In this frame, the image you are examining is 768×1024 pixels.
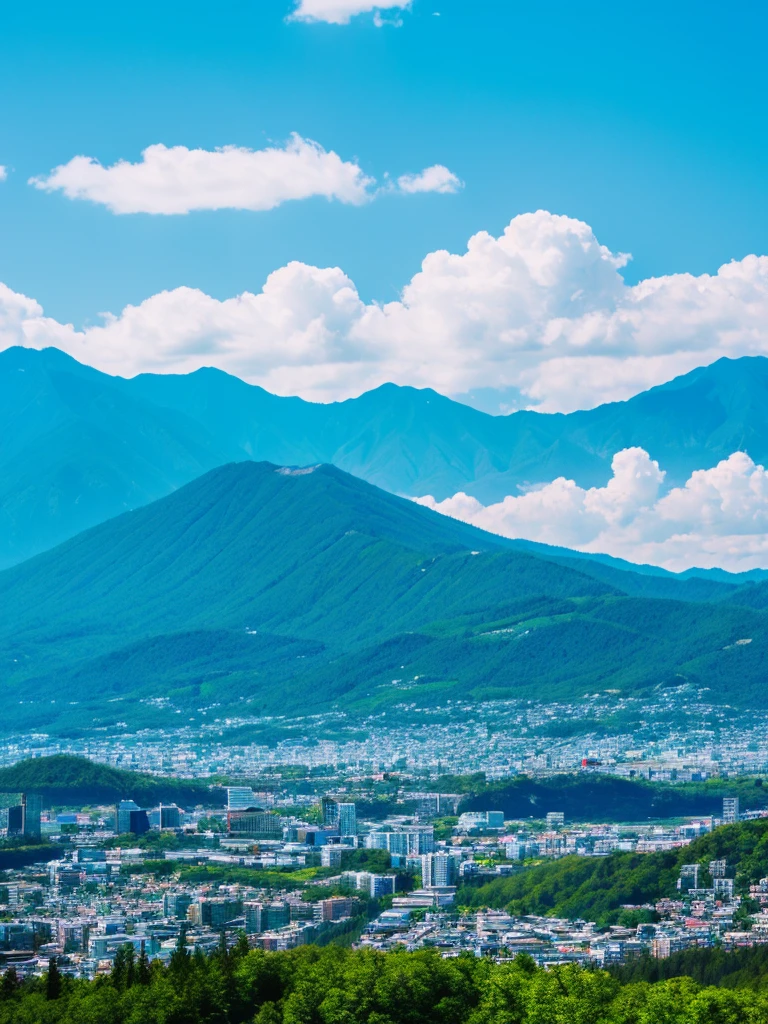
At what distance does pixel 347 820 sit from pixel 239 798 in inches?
687

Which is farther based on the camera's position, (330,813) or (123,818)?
(330,813)

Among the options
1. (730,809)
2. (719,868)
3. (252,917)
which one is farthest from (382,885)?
(730,809)

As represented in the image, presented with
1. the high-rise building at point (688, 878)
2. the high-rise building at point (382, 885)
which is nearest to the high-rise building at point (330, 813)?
the high-rise building at point (382, 885)

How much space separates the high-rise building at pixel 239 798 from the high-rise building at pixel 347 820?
40.0 ft

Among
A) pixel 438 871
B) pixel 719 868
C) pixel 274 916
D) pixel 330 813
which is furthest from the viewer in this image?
pixel 330 813

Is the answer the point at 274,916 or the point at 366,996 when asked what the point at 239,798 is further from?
the point at 366,996

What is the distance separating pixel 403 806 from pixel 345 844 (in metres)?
23.7

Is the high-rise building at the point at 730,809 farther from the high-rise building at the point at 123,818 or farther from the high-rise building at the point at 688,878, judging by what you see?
the high-rise building at the point at 688,878

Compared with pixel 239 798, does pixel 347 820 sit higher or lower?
lower

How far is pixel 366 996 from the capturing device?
62.8m

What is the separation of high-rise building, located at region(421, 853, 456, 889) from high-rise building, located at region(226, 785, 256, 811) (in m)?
38.0

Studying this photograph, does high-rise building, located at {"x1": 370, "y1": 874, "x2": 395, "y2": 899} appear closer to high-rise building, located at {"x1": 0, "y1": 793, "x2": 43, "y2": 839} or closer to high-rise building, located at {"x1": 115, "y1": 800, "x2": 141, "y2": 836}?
high-rise building, located at {"x1": 115, "y1": 800, "x2": 141, "y2": 836}

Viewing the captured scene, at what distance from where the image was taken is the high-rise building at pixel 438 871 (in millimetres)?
97625

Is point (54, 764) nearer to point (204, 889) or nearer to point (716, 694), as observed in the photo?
point (204, 889)
